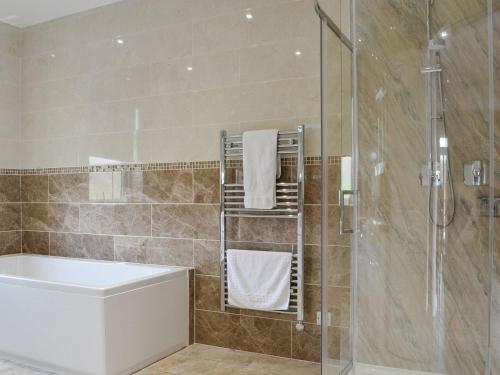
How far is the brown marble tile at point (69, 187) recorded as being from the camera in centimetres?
398

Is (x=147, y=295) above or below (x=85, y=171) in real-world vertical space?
below

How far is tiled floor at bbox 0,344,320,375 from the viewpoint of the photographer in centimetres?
288

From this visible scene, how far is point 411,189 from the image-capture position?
2064 mm

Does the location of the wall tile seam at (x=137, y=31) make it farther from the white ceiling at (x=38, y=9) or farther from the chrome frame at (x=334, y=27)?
the chrome frame at (x=334, y=27)

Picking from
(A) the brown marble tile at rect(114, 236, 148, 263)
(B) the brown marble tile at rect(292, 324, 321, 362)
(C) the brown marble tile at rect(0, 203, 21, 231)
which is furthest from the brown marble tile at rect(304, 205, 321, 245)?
(C) the brown marble tile at rect(0, 203, 21, 231)

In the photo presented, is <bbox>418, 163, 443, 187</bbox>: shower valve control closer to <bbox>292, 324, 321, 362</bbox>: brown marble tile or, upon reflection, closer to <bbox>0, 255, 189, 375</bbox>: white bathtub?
<bbox>292, 324, 321, 362</bbox>: brown marble tile

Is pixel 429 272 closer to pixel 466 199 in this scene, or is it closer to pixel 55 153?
pixel 466 199

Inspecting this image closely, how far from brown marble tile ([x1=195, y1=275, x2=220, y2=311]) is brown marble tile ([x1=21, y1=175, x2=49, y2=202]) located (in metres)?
1.82

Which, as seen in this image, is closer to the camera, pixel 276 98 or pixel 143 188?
pixel 276 98

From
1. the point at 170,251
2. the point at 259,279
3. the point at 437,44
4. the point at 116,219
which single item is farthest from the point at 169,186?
the point at 437,44

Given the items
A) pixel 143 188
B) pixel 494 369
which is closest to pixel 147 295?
pixel 143 188

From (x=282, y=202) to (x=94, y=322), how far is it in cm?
138

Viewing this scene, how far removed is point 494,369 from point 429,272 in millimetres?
478

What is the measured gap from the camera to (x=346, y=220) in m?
2.24
